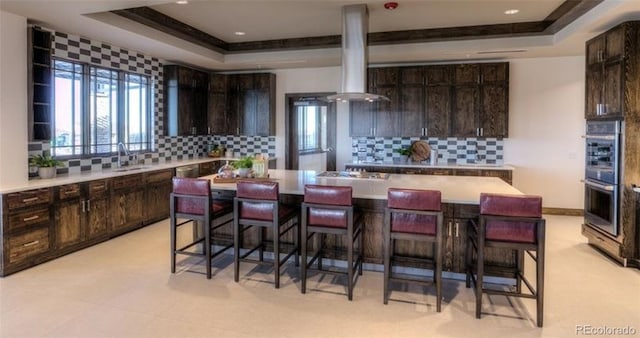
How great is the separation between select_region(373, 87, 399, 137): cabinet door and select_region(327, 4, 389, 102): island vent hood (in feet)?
6.98

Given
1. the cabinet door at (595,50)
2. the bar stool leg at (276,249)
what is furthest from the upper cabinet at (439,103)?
the bar stool leg at (276,249)

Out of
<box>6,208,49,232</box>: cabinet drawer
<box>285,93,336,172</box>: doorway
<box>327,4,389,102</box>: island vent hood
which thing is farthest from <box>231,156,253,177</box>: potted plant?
<box>285,93,336,172</box>: doorway

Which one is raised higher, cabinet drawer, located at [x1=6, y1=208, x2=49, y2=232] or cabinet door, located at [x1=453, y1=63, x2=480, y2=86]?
cabinet door, located at [x1=453, y1=63, x2=480, y2=86]

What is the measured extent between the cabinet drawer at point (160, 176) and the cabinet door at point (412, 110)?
12.2ft

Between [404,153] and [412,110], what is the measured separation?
0.72 metres

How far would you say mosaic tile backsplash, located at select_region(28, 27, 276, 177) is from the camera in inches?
193

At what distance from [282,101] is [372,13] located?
10.2 ft

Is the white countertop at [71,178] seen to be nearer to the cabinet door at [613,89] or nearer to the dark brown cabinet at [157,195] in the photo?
the dark brown cabinet at [157,195]

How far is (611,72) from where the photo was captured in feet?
14.0

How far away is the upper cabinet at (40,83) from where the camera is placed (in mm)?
4242

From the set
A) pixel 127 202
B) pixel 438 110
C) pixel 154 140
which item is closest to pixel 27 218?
pixel 127 202

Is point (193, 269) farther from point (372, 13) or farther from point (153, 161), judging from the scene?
point (372, 13)

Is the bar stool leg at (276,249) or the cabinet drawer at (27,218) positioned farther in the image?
the cabinet drawer at (27,218)

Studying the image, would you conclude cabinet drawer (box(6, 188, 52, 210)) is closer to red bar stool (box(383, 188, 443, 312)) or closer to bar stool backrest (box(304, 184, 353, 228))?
bar stool backrest (box(304, 184, 353, 228))
